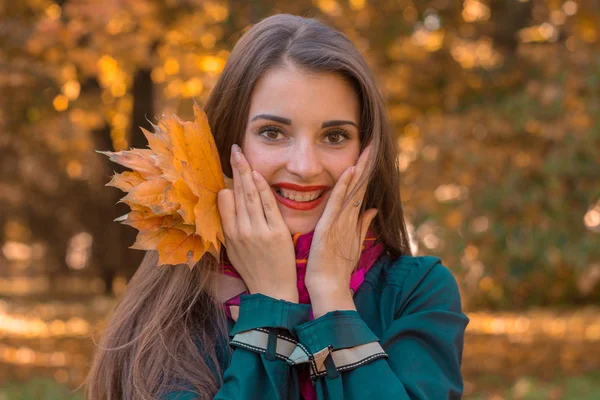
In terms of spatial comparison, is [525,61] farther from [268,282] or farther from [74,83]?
[268,282]

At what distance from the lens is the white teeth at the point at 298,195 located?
229 cm

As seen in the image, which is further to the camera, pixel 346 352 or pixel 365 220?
pixel 365 220

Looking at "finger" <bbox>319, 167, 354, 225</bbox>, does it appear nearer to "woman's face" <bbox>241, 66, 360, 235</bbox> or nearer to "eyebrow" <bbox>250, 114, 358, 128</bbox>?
"woman's face" <bbox>241, 66, 360, 235</bbox>

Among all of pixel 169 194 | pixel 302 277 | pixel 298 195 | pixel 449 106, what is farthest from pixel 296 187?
pixel 449 106

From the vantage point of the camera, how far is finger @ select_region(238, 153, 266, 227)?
2246 millimetres

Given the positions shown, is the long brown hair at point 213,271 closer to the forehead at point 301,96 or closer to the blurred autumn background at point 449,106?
the forehead at point 301,96

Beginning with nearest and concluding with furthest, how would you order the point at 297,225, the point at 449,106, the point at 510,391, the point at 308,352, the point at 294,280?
the point at 308,352
the point at 294,280
the point at 297,225
the point at 510,391
the point at 449,106

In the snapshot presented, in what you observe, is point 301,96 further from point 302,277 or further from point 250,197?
point 302,277

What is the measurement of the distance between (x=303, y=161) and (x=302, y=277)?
337 millimetres

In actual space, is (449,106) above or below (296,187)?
above

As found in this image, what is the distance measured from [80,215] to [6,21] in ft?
43.2

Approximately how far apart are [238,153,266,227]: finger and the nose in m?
0.12

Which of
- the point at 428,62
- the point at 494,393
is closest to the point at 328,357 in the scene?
the point at 494,393

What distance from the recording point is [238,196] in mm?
2277
